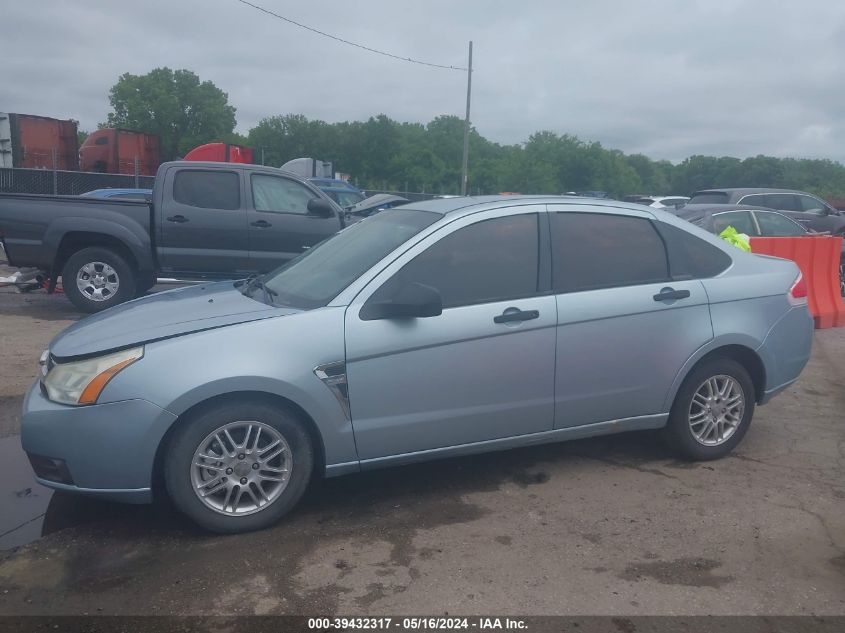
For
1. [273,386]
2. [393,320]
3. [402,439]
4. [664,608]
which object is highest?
[393,320]

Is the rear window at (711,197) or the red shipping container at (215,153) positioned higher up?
the red shipping container at (215,153)

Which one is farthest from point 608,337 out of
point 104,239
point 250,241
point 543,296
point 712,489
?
point 104,239

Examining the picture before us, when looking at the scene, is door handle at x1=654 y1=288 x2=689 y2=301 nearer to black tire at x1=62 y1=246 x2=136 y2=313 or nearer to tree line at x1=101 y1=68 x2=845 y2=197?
black tire at x1=62 y1=246 x2=136 y2=313

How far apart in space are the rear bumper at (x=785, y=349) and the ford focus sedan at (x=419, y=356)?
0.05 feet

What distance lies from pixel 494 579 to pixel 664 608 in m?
0.74

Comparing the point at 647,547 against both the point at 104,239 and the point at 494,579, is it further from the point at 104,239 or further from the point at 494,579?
the point at 104,239

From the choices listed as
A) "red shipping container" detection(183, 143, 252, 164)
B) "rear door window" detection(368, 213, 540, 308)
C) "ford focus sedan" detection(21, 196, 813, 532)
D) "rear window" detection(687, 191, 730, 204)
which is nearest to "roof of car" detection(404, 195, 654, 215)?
"ford focus sedan" detection(21, 196, 813, 532)

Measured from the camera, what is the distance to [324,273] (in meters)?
4.89

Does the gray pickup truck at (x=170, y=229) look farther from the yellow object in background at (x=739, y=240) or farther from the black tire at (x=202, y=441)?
the black tire at (x=202, y=441)

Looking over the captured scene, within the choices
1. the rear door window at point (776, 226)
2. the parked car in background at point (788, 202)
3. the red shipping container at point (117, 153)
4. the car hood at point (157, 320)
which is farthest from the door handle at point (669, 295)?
the red shipping container at point (117, 153)

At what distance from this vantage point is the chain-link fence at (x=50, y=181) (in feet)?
63.6

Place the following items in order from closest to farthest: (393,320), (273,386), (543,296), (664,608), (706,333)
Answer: (664,608) < (273,386) < (393,320) < (543,296) < (706,333)

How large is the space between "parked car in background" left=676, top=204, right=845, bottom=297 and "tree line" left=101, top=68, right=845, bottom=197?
1024 centimetres

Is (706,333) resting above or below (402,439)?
above
